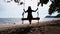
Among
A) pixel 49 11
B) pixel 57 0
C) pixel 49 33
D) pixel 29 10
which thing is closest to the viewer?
pixel 49 33

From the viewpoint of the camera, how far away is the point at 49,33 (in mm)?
14914

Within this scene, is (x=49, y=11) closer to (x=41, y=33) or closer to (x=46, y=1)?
(x=46, y=1)

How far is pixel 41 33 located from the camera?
49.0 ft

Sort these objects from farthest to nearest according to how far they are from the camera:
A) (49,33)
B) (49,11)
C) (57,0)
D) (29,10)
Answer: (49,11)
(57,0)
(29,10)
(49,33)

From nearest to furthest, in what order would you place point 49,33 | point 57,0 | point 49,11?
point 49,33
point 57,0
point 49,11

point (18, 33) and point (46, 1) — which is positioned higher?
point (46, 1)

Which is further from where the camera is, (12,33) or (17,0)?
(17,0)

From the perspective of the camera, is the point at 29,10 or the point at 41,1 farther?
the point at 41,1

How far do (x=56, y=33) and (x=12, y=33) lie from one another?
10.7 feet

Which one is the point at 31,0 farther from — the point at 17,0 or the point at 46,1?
the point at 46,1

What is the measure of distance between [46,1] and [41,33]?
26.6 ft

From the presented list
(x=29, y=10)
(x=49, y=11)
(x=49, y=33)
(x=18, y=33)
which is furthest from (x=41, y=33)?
(x=49, y=11)

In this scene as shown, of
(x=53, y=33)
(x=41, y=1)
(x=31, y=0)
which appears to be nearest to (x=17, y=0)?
(x=31, y=0)

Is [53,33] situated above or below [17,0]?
below
